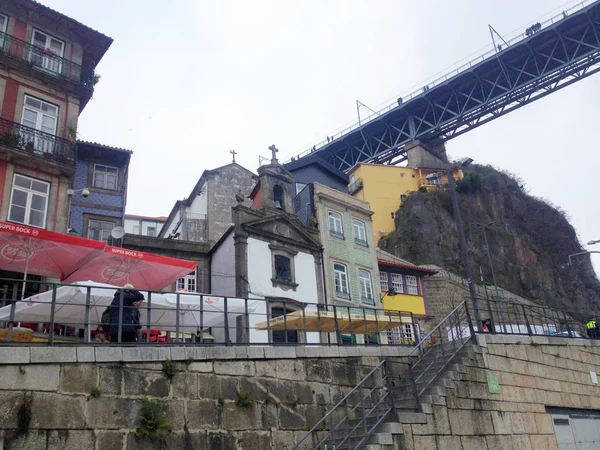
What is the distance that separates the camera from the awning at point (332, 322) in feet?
46.0

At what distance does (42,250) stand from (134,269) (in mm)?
2116

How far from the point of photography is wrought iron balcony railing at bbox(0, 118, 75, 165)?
16.5 m

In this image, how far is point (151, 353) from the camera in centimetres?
949

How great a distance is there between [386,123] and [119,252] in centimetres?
4246

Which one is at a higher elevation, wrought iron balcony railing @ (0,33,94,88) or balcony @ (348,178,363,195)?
balcony @ (348,178,363,195)

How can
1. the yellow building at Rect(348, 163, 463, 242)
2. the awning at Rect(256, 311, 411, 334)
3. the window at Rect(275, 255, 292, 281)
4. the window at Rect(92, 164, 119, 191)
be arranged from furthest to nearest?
1. the yellow building at Rect(348, 163, 463, 242)
2. the window at Rect(275, 255, 292, 281)
3. the window at Rect(92, 164, 119, 191)
4. the awning at Rect(256, 311, 411, 334)

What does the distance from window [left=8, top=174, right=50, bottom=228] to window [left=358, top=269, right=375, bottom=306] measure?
1375 cm

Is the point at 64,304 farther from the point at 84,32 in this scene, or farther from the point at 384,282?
the point at 384,282

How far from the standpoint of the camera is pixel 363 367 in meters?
12.5

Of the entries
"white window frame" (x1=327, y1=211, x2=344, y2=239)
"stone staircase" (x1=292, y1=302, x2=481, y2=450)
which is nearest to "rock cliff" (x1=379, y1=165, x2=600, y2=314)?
"white window frame" (x1=327, y1=211, x2=344, y2=239)

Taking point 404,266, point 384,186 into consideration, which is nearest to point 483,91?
point 384,186

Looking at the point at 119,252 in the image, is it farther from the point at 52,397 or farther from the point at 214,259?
the point at 214,259

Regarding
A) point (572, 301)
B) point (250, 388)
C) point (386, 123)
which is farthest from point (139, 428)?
point (386, 123)

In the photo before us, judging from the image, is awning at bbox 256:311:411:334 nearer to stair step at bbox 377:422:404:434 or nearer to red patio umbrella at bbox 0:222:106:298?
stair step at bbox 377:422:404:434
